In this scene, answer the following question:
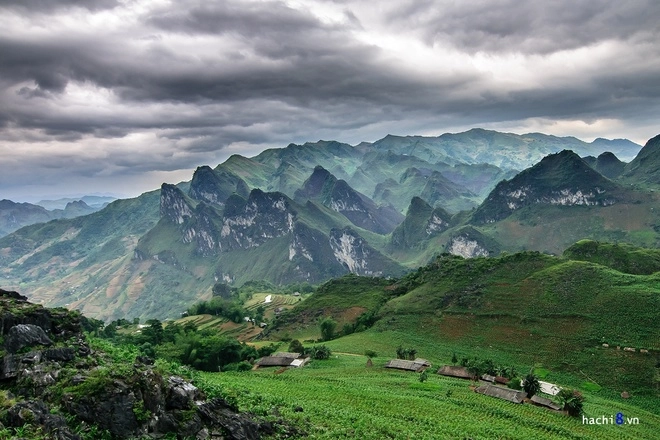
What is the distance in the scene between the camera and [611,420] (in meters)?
58.8

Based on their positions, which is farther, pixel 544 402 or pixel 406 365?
pixel 406 365

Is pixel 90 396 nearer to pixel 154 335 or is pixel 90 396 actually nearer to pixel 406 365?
pixel 406 365

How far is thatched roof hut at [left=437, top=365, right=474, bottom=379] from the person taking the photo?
72.2 meters

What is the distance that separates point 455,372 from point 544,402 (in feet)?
52.2

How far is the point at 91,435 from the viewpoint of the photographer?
23.5 m

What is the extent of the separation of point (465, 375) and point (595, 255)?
104 metres

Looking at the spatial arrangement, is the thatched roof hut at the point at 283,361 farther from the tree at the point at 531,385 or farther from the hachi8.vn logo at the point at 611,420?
the hachi8.vn logo at the point at 611,420

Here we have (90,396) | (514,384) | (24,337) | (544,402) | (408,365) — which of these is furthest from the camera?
(408,365)

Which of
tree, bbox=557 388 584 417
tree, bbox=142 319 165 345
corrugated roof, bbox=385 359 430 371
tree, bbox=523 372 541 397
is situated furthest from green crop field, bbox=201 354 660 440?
tree, bbox=142 319 165 345

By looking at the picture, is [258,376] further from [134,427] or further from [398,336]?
[398,336]

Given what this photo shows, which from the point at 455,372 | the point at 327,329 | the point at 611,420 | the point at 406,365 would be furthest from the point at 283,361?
the point at 611,420

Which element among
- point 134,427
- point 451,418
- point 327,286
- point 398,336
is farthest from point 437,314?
point 134,427

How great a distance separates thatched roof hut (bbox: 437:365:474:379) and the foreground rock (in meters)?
48.5

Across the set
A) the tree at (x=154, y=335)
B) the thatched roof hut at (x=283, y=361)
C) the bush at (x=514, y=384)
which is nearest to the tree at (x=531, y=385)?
the bush at (x=514, y=384)
